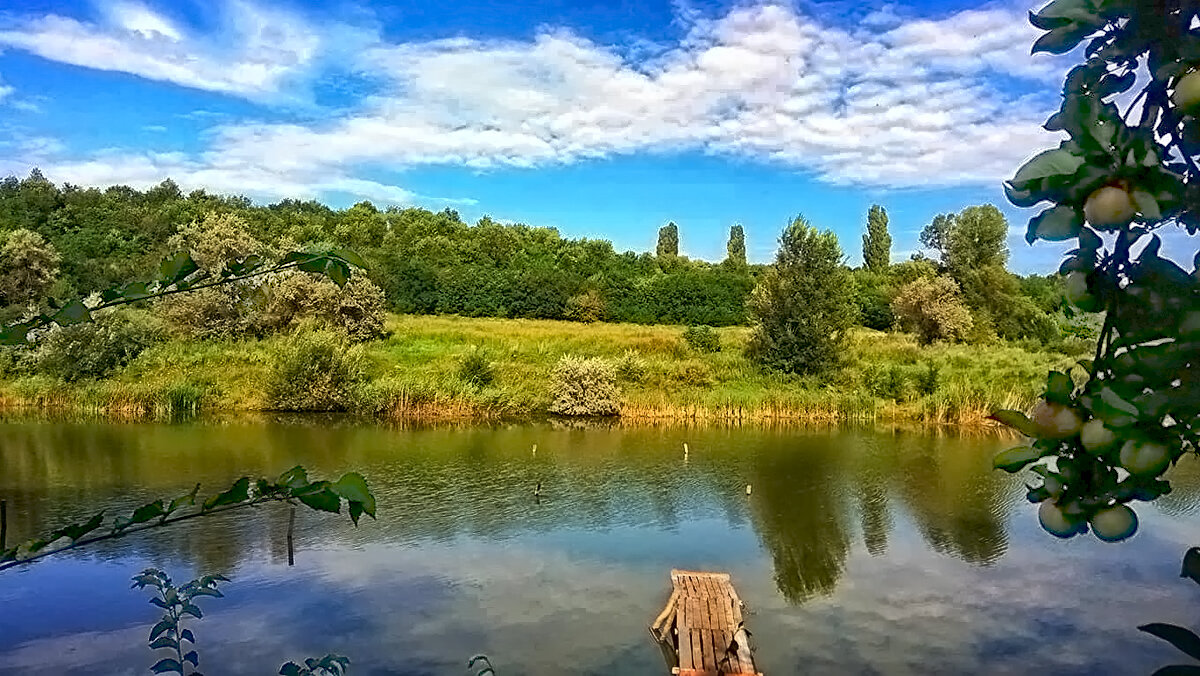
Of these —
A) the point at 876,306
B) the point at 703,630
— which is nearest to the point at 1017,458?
the point at 703,630

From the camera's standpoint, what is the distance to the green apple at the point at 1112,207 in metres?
0.62

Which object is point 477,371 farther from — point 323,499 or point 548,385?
point 323,499

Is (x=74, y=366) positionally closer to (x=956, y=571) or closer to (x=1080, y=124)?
(x=956, y=571)

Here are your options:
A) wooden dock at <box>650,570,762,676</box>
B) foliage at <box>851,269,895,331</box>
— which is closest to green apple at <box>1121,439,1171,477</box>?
wooden dock at <box>650,570,762,676</box>

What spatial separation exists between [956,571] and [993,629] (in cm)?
212

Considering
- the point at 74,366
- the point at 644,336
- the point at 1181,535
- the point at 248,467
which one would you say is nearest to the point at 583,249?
the point at 644,336

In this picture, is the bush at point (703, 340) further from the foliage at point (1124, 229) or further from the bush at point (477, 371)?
the foliage at point (1124, 229)

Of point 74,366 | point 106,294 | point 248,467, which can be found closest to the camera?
point 106,294

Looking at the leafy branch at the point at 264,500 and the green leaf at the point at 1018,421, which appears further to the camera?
the leafy branch at the point at 264,500

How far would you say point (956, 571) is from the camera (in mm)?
11867

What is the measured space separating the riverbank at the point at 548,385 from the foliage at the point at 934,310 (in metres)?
2.80

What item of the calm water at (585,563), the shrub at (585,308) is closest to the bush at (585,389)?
the calm water at (585,563)

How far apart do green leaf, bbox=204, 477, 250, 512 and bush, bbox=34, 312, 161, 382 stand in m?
24.5

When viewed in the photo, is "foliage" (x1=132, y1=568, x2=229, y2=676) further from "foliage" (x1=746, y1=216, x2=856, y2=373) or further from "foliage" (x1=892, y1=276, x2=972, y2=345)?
"foliage" (x1=892, y1=276, x2=972, y2=345)
